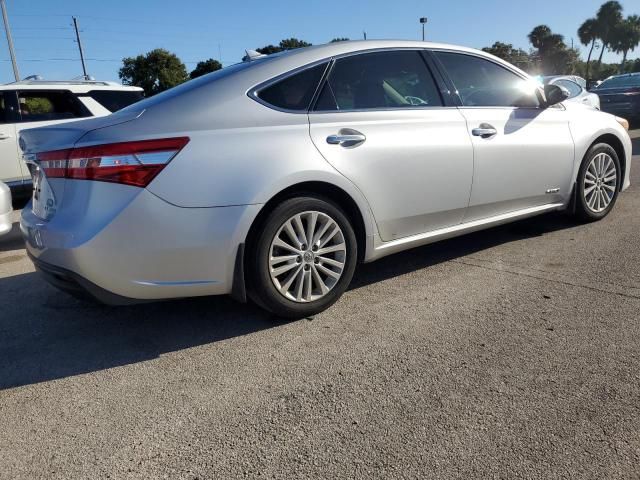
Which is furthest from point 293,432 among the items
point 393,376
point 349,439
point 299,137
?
point 299,137

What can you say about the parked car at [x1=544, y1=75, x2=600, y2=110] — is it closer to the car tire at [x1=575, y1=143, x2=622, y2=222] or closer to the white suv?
the car tire at [x1=575, y1=143, x2=622, y2=222]

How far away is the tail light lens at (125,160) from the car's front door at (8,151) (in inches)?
204

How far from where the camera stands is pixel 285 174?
3.04 m

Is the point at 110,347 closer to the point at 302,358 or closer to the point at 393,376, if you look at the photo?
the point at 302,358

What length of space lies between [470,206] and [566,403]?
1922 mm

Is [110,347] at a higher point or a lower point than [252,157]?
lower

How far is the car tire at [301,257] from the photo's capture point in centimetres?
307

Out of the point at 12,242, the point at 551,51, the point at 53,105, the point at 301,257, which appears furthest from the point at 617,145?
the point at 551,51

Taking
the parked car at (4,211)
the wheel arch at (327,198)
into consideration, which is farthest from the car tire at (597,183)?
the parked car at (4,211)

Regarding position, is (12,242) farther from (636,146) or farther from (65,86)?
(636,146)

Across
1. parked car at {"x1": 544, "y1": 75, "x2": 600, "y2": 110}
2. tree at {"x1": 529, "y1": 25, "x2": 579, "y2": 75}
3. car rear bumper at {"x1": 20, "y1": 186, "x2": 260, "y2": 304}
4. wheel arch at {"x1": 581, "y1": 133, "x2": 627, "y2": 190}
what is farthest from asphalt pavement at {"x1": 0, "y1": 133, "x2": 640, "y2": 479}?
tree at {"x1": 529, "y1": 25, "x2": 579, "y2": 75}

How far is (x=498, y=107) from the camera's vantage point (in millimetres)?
4223

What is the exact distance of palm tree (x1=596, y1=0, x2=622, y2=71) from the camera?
247ft

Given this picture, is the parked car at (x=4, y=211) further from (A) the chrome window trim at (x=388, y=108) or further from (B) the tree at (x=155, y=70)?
(B) the tree at (x=155, y=70)
